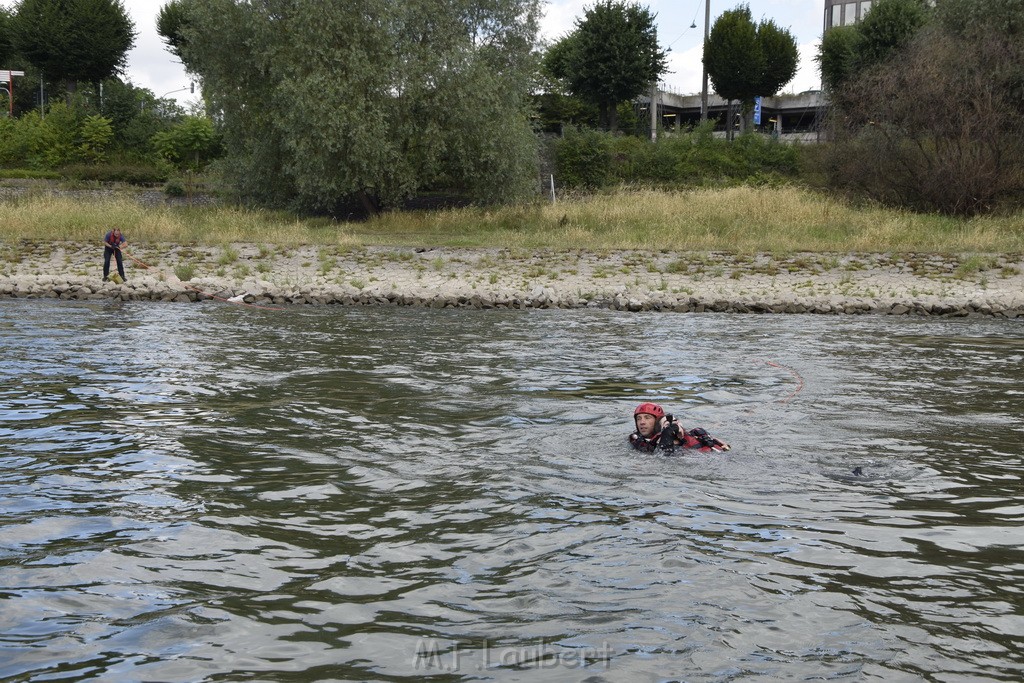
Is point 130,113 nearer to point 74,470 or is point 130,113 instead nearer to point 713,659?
point 74,470

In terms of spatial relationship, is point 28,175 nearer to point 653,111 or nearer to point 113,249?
point 113,249

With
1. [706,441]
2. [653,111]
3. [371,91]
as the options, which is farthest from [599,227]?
[653,111]

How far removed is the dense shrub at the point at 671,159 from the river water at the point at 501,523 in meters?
37.4

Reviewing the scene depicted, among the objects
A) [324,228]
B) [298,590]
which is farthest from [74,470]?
[324,228]

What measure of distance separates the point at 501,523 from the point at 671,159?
159ft

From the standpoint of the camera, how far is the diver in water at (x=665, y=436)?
1105 centimetres

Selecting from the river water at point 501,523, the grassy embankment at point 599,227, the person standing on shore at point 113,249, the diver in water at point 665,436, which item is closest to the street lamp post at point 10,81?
the grassy embankment at point 599,227

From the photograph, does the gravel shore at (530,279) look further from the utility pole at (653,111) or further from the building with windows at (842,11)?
the building with windows at (842,11)

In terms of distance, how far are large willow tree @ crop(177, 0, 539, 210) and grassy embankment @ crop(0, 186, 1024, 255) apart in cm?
197

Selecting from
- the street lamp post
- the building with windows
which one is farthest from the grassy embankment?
the building with windows

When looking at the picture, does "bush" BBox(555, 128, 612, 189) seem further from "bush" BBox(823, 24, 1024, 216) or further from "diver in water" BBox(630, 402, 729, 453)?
"diver in water" BBox(630, 402, 729, 453)

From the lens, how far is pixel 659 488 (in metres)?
9.91

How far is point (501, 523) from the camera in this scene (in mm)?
8719

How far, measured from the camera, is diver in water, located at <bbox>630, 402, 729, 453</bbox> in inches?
435
